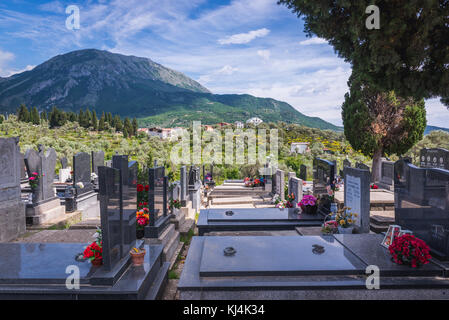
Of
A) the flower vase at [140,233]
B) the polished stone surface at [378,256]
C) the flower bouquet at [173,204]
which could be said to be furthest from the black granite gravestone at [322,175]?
the flower vase at [140,233]

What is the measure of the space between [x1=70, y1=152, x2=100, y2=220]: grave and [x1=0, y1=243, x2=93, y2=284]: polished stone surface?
4.98 metres

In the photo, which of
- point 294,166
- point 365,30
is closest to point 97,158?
point 365,30

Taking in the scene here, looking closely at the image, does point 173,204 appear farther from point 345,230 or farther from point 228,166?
point 228,166

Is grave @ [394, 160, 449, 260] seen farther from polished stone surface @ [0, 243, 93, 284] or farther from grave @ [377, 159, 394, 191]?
grave @ [377, 159, 394, 191]

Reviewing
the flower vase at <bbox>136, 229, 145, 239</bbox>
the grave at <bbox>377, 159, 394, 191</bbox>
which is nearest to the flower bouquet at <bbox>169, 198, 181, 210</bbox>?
the flower vase at <bbox>136, 229, 145, 239</bbox>

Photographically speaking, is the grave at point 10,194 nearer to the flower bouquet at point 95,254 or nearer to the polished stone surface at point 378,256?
the flower bouquet at point 95,254

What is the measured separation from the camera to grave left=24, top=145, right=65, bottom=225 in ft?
24.8

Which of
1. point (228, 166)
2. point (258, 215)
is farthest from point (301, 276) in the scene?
point (228, 166)

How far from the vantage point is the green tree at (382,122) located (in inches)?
683

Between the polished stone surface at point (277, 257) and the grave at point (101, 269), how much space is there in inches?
30.6

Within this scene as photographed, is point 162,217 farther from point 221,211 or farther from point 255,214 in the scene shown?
point 255,214

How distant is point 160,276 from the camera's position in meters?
4.09
